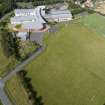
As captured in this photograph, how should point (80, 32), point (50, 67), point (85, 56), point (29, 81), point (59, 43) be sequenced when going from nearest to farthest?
point (29, 81)
point (50, 67)
point (85, 56)
point (59, 43)
point (80, 32)

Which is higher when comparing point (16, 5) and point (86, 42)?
point (16, 5)

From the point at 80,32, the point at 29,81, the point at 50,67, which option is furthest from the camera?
the point at 80,32

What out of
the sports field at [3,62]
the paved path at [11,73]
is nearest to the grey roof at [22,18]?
the paved path at [11,73]

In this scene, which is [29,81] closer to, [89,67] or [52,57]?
[52,57]

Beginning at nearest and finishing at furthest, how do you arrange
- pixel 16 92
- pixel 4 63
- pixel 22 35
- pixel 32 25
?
pixel 16 92 < pixel 4 63 < pixel 22 35 < pixel 32 25

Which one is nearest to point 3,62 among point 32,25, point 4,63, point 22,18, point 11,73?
point 4,63

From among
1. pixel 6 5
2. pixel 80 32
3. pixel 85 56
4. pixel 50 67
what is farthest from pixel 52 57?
pixel 6 5

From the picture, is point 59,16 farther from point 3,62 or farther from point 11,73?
point 11,73
